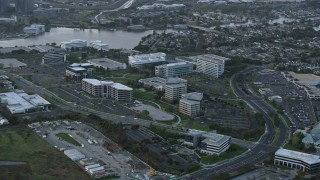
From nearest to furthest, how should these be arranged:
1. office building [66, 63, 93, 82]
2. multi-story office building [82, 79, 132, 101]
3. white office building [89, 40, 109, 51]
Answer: multi-story office building [82, 79, 132, 101] < office building [66, 63, 93, 82] < white office building [89, 40, 109, 51]

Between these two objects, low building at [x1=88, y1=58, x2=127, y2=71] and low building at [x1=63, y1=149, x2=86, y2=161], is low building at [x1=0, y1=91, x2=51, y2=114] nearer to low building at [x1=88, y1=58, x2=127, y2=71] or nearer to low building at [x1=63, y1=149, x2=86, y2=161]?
low building at [x1=63, y1=149, x2=86, y2=161]

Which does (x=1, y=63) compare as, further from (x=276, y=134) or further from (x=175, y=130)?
(x=276, y=134)

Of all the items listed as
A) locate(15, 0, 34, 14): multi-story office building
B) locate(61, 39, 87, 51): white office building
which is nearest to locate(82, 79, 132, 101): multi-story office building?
locate(61, 39, 87, 51): white office building

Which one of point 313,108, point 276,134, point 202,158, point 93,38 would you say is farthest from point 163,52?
point 202,158

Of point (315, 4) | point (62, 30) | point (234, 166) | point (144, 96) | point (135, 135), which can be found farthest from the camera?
point (315, 4)

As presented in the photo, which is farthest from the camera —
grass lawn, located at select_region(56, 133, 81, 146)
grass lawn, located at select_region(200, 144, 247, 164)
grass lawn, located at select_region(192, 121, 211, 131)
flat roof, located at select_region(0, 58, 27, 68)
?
flat roof, located at select_region(0, 58, 27, 68)

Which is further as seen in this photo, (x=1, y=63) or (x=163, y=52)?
(x=163, y=52)

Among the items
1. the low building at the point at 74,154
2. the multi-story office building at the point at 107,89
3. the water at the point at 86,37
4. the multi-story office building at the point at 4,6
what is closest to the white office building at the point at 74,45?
the water at the point at 86,37
